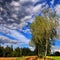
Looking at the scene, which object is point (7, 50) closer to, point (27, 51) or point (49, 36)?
point (27, 51)

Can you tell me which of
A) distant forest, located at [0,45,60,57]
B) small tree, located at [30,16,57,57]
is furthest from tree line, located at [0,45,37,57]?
small tree, located at [30,16,57,57]

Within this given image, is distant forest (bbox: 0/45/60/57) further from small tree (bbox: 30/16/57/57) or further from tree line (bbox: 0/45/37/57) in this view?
small tree (bbox: 30/16/57/57)

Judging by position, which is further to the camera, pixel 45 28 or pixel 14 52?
pixel 14 52

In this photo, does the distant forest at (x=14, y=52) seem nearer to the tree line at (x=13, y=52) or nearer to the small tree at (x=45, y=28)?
the tree line at (x=13, y=52)

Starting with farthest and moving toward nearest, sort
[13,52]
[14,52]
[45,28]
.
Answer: [14,52]
[13,52]
[45,28]

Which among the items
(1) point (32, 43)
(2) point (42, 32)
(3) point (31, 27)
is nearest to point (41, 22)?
(2) point (42, 32)

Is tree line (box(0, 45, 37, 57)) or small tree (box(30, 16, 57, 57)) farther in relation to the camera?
tree line (box(0, 45, 37, 57))

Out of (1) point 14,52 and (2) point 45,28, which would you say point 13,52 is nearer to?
(1) point 14,52

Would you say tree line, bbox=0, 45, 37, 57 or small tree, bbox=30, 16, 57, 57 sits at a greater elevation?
small tree, bbox=30, 16, 57, 57

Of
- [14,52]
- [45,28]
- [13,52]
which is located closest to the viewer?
[45,28]

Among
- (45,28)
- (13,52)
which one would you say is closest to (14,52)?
(13,52)

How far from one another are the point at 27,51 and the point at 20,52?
3.96 meters

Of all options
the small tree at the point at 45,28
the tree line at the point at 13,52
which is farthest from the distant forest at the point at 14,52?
the small tree at the point at 45,28

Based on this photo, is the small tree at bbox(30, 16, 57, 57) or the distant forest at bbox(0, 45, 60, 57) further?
the distant forest at bbox(0, 45, 60, 57)
